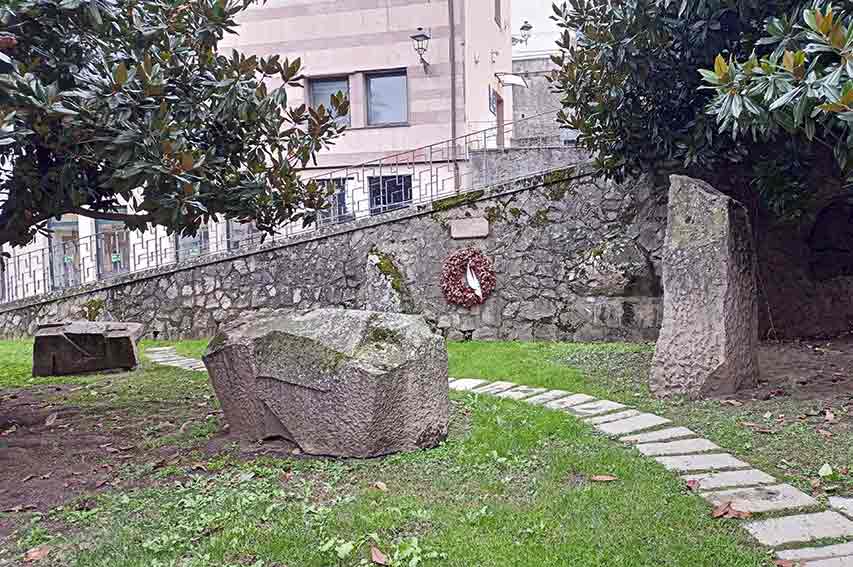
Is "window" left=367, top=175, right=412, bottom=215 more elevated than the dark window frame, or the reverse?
the dark window frame

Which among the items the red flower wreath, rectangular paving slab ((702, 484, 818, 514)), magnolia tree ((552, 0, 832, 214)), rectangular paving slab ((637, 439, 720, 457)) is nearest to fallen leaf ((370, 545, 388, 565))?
rectangular paving slab ((702, 484, 818, 514))

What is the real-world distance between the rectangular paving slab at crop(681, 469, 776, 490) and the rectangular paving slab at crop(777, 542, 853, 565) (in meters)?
0.70

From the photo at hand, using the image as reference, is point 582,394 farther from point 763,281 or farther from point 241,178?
point 763,281

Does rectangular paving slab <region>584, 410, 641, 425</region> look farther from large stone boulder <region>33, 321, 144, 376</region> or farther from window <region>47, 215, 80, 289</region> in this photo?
window <region>47, 215, 80, 289</region>

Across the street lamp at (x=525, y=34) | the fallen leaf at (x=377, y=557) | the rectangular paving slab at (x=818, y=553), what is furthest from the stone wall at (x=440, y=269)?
the street lamp at (x=525, y=34)

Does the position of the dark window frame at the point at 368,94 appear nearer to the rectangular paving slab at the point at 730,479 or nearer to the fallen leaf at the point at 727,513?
the rectangular paving slab at the point at 730,479

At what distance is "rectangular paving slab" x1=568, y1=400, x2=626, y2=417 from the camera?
520 centimetres

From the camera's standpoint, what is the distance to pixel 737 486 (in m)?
3.47

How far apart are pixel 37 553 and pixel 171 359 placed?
6.40 m

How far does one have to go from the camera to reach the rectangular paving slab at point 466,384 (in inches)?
257

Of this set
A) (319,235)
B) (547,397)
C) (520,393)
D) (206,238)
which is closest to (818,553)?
(547,397)

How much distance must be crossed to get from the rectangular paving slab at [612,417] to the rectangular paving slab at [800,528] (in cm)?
188

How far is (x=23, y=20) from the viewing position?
385cm

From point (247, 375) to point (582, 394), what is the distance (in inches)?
119
